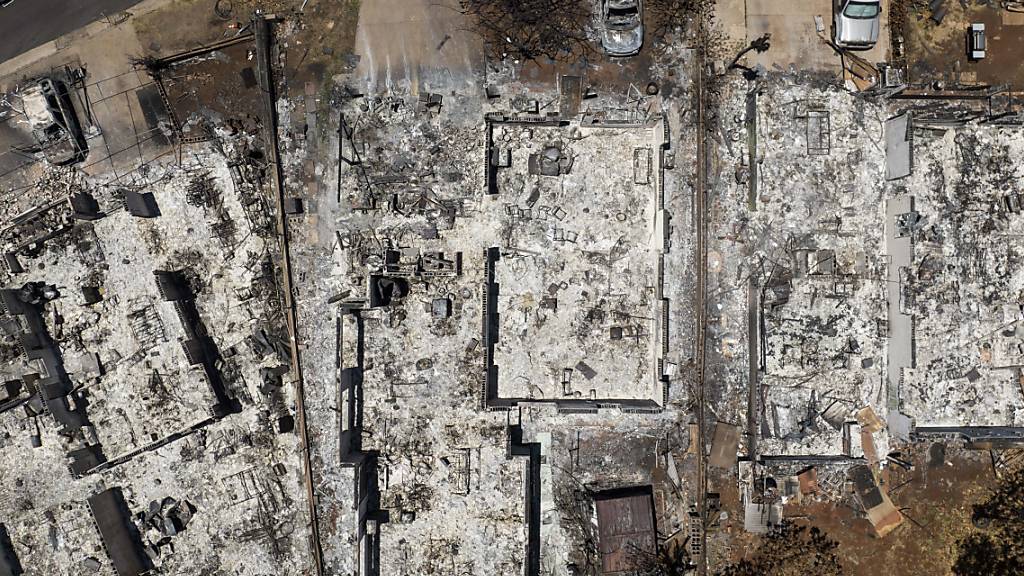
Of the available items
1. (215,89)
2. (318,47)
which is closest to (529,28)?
(318,47)

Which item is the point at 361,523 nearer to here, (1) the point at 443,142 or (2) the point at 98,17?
(1) the point at 443,142

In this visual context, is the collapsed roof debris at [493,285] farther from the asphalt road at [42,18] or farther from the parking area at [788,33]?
the asphalt road at [42,18]

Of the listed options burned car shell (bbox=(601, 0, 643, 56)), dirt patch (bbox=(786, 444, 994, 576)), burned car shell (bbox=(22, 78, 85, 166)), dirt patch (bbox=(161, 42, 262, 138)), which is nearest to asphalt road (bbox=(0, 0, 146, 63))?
burned car shell (bbox=(22, 78, 85, 166))

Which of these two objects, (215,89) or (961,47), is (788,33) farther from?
(215,89)

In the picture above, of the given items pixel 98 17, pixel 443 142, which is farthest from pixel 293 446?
pixel 98 17

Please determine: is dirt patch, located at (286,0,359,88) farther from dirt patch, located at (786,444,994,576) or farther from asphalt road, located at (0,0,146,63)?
dirt patch, located at (786,444,994,576)
